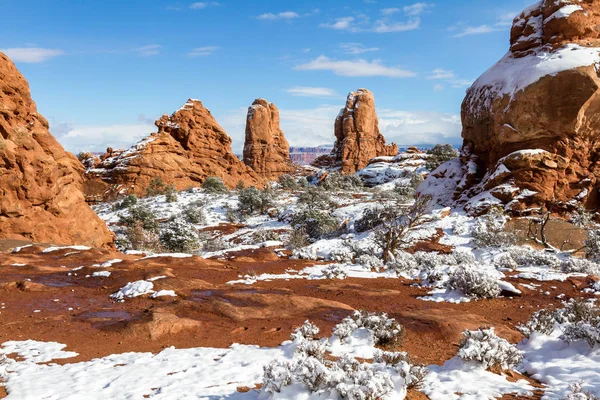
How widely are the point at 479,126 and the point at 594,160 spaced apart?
22.0ft

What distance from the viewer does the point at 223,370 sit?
5301mm

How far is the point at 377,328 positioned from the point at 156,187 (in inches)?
1730

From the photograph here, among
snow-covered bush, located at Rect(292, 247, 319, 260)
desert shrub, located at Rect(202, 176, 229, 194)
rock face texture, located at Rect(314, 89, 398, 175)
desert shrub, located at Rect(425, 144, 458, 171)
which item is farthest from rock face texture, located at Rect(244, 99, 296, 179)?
snow-covered bush, located at Rect(292, 247, 319, 260)

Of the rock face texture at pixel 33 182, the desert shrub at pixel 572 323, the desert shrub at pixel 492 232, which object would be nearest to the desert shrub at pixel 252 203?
the rock face texture at pixel 33 182

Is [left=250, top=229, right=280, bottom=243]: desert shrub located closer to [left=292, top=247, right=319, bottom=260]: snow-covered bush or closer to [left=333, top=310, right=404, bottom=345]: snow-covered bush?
[left=292, top=247, right=319, bottom=260]: snow-covered bush

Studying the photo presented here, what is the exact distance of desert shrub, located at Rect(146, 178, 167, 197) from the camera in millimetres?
44875

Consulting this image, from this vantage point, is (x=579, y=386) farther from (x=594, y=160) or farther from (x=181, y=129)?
(x=181, y=129)

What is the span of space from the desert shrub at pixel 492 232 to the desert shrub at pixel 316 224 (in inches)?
348

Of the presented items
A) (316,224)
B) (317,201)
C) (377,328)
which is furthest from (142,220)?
(377,328)

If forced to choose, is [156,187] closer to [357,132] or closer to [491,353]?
[491,353]

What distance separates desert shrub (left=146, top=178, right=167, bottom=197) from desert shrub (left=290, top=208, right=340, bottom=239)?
24149 mm

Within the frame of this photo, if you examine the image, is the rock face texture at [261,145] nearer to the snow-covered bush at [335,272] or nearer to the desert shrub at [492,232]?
the desert shrub at [492,232]

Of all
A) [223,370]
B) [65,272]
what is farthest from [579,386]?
[65,272]

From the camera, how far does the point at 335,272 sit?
12578mm
